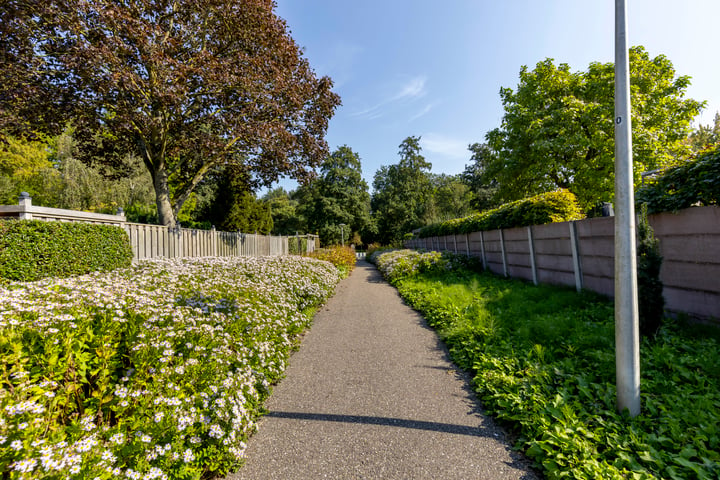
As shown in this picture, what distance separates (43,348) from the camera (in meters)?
1.85

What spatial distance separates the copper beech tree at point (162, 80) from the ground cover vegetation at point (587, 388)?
9.08 meters

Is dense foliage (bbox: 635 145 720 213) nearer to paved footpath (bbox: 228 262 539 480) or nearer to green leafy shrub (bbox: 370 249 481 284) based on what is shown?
paved footpath (bbox: 228 262 539 480)

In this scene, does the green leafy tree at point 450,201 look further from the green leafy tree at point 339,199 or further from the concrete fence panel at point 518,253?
the concrete fence panel at point 518,253

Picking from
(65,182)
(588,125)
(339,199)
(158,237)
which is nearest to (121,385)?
(158,237)

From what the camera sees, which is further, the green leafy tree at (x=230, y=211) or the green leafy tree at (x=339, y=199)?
the green leafy tree at (x=339, y=199)

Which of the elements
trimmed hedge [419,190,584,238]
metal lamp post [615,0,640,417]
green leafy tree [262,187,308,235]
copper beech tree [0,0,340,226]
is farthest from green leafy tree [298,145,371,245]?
metal lamp post [615,0,640,417]

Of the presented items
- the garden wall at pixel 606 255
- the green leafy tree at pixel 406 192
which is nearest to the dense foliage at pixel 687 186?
the garden wall at pixel 606 255

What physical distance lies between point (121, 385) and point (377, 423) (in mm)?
2001

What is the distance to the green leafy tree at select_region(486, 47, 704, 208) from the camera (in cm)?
1198

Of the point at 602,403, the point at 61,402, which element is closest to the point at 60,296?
the point at 61,402

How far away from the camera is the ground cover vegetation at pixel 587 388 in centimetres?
199

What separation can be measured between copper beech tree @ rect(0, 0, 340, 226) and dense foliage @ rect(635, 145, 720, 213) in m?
9.65

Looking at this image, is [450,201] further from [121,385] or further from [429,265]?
[121,385]

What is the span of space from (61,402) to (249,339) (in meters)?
1.69
